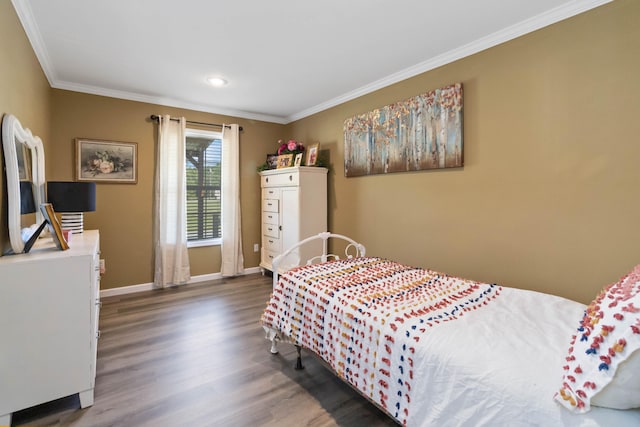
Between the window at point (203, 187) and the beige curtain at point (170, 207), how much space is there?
23 centimetres

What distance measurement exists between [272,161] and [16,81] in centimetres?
290

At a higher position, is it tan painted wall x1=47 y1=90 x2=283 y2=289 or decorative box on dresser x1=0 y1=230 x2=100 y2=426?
tan painted wall x1=47 y1=90 x2=283 y2=289

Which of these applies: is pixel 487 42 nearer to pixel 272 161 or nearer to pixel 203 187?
pixel 272 161

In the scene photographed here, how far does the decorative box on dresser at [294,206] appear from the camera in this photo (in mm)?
3949

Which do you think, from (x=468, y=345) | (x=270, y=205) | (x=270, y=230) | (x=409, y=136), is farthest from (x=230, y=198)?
(x=468, y=345)

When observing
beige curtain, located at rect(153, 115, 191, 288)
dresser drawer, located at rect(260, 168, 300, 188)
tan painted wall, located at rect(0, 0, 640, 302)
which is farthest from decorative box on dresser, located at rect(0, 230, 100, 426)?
dresser drawer, located at rect(260, 168, 300, 188)

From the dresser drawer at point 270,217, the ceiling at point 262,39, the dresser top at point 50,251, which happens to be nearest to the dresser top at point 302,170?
the dresser drawer at point 270,217

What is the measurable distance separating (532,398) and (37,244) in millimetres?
2940

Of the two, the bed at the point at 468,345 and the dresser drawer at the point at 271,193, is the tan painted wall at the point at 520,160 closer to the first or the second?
the bed at the point at 468,345

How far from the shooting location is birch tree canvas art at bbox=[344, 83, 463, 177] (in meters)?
2.70

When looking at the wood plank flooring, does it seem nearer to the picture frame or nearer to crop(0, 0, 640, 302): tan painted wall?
the picture frame

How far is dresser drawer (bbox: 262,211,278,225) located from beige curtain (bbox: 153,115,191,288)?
112 cm

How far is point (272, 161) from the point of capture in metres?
4.65

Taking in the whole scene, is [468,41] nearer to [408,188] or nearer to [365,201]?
[408,188]
